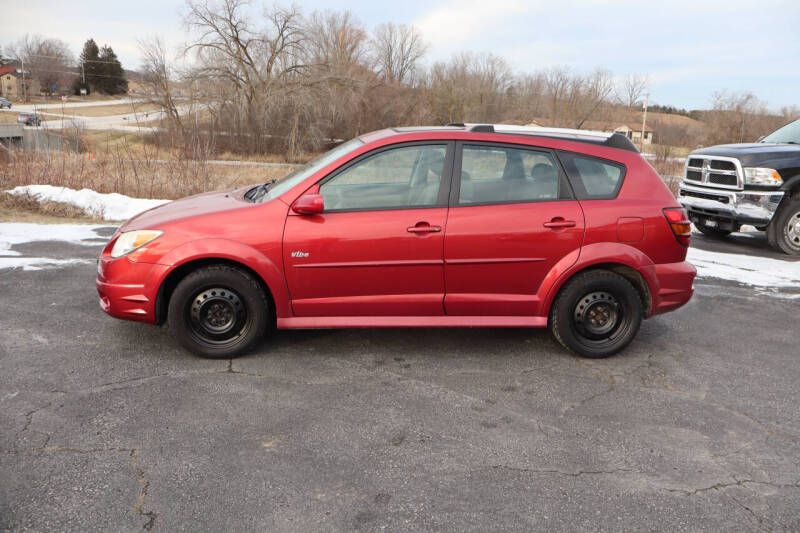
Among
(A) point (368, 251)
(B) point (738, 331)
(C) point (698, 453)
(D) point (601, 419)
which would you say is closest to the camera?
(C) point (698, 453)

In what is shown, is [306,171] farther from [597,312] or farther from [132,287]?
[597,312]

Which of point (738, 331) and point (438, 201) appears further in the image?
point (738, 331)

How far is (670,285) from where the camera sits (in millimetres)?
4656

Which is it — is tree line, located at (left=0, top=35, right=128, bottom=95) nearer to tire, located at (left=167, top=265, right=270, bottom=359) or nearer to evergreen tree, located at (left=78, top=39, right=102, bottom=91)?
evergreen tree, located at (left=78, top=39, right=102, bottom=91)

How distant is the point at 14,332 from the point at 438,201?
3668 mm

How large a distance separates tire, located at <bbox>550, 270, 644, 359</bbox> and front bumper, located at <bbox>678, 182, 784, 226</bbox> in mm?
5996

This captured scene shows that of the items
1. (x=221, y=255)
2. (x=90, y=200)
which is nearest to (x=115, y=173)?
(x=90, y=200)

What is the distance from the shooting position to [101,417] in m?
3.56

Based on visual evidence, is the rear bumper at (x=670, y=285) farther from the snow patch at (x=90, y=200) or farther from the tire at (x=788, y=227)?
the snow patch at (x=90, y=200)

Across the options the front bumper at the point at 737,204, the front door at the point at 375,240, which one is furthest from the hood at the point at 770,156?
the front door at the point at 375,240

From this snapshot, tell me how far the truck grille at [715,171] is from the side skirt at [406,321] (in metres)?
6.76

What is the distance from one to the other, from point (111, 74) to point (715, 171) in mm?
109250

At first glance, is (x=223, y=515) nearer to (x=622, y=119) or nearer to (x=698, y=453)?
(x=698, y=453)

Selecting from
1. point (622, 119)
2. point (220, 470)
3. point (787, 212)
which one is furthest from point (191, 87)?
point (622, 119)
